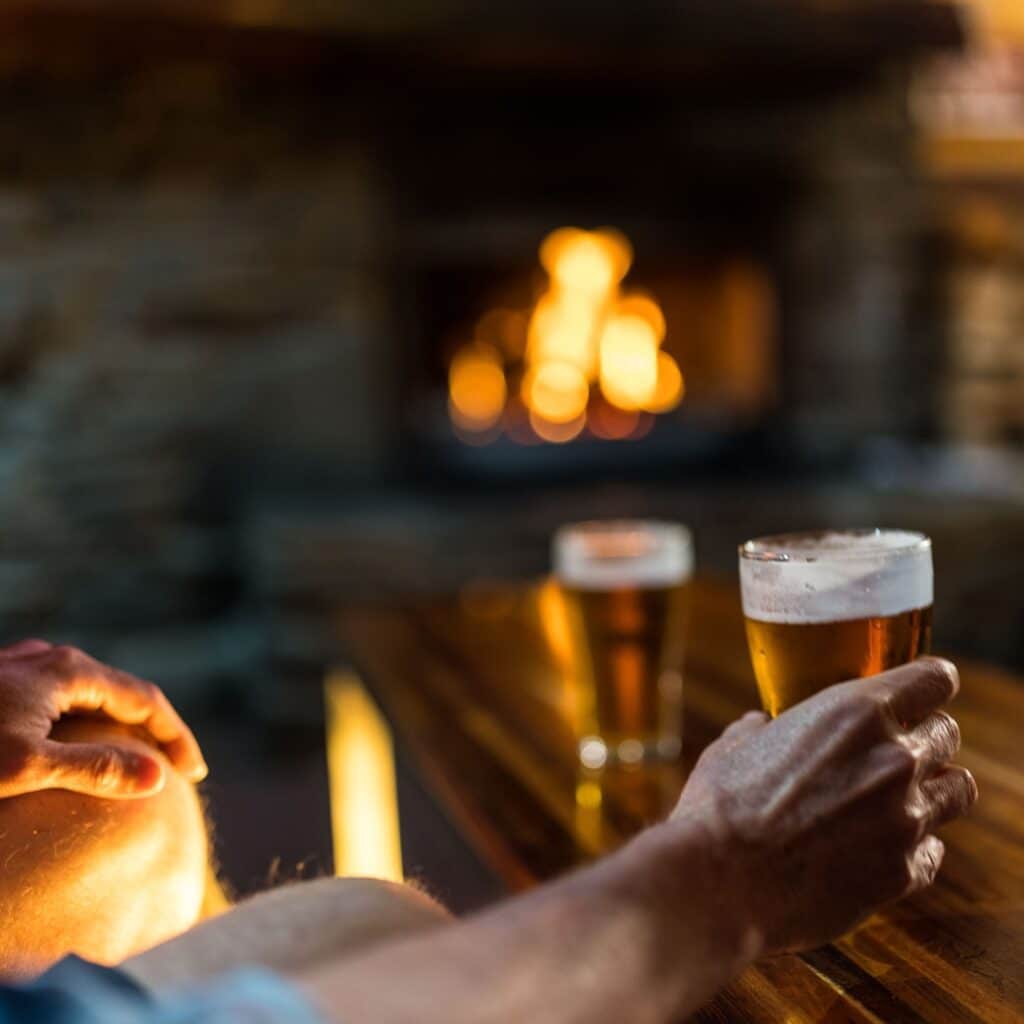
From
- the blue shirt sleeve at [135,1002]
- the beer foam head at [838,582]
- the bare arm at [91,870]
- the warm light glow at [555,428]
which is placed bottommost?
the warm light glow at [555,428]

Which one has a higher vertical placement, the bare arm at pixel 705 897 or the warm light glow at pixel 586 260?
the warm light glow at pixel 586 260

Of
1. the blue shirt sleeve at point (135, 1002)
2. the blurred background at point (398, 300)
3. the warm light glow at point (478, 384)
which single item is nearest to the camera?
the blue shirt sleeve at point (135, 1002)

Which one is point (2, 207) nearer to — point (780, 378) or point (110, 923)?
point (780, 378)

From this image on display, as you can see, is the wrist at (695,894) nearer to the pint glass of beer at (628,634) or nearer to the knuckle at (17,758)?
the knuckle at (17,758)

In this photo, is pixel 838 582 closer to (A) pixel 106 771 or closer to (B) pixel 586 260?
(A) pixel 106 771

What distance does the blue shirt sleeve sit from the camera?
1.35ft

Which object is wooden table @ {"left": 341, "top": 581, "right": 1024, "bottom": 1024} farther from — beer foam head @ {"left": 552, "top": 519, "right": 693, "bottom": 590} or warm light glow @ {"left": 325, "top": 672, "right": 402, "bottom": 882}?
warm light glow @ {"left": 325, "top": 672, "right": 402, "bottom": 882}

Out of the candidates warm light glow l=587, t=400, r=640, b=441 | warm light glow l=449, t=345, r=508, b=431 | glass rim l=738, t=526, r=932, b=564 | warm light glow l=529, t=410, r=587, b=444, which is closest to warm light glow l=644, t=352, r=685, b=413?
warm light glow l=587, t=400, r=640, b=441

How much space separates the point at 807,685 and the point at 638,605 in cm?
36

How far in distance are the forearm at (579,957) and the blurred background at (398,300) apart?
88.2 inches

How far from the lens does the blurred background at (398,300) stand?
2975 mm

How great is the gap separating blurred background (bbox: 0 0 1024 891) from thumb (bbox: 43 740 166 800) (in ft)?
6.45

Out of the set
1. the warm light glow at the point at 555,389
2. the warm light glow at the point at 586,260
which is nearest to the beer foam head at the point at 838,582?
the warm light glow at the point at 586,260

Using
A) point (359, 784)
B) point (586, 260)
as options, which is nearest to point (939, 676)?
point (359, 784)
